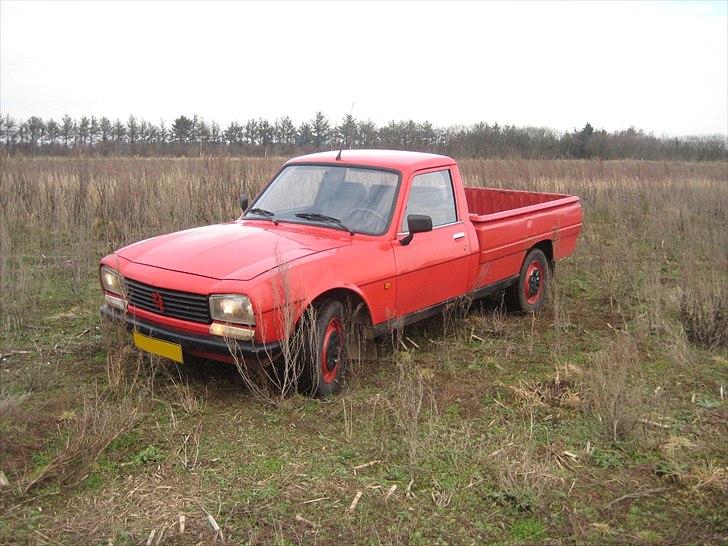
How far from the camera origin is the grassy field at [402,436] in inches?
131

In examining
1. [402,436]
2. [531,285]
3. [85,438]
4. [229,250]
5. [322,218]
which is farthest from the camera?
[531,285]

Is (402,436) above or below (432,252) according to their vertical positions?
below

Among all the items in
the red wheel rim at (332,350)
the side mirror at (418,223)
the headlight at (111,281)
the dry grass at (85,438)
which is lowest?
the dry grass at (85,438)

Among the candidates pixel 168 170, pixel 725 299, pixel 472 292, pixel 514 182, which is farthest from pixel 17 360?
pixel 514 182

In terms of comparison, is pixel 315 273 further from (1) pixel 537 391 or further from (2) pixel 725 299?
(2) pixel 725 299

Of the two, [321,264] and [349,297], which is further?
[349,297]

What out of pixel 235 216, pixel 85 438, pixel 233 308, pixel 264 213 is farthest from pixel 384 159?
pixel 235 216

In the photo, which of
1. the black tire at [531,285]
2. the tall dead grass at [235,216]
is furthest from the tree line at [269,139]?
the black tire at [531,285]

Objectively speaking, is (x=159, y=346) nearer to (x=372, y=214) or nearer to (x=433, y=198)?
(x=372, y=214)

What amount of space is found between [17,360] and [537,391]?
418 centimetres

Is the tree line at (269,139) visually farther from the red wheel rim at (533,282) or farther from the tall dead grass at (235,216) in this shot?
the red wheel rim at (533,282)

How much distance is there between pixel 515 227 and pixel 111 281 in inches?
159

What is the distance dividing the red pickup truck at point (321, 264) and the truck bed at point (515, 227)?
0.08 ft

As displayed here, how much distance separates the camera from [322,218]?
5.49 m
